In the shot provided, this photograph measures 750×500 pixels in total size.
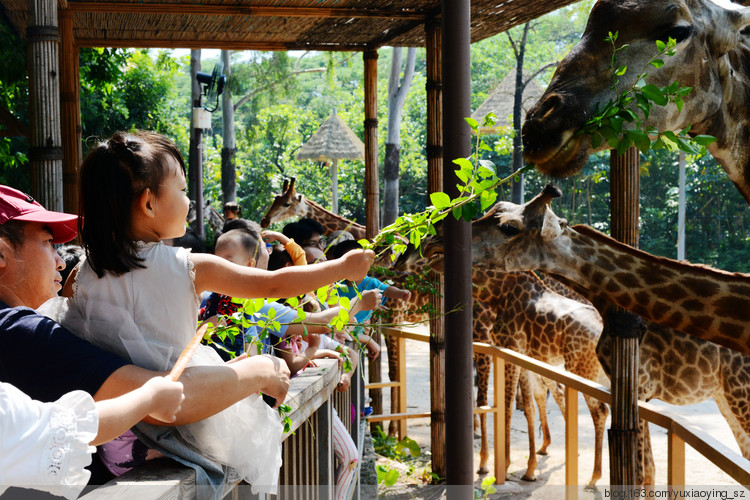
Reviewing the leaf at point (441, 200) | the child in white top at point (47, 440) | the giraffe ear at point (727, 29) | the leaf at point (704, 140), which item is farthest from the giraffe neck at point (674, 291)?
the child in white top at point (47, 440)

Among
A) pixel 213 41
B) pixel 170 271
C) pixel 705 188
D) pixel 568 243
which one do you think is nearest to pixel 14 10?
pixel 213 41

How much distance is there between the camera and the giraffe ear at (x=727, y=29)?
2844 millimetres

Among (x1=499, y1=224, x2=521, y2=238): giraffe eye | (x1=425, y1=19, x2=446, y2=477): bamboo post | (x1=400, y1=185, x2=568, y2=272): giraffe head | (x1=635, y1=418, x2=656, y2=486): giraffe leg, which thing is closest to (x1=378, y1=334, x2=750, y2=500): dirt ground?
(x1=635, y1=418, x2=656, y2=486): giraffe leg

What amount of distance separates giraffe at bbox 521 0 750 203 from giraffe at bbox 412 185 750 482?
0.50 meters

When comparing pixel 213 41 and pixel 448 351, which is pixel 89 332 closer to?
pixel 448 351

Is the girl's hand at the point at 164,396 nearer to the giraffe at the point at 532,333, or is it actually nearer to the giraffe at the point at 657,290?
the giraffe at the point at 657,290

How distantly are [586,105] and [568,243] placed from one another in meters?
1.88

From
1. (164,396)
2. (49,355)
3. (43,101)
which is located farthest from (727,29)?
(43,101)

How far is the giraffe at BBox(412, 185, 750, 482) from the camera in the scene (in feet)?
10.3

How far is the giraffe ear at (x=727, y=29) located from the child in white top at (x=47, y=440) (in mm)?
2552

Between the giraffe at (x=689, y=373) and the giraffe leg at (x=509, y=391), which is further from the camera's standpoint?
the giraffe leg at (x=509, y=391)

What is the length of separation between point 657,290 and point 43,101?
2854mm

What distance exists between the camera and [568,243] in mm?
4223

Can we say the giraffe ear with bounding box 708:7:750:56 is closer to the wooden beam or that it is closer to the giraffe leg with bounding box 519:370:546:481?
the wooden beam
